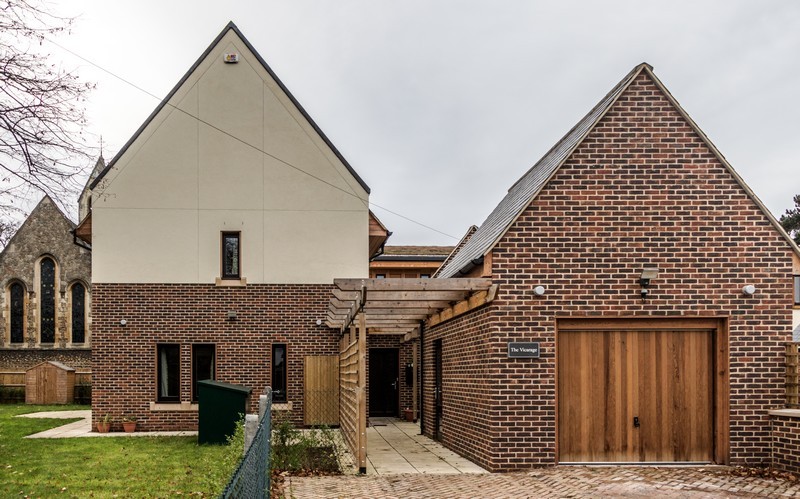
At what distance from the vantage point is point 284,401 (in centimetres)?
1933

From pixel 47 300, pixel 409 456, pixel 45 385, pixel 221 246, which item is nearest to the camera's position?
pixel 409 456

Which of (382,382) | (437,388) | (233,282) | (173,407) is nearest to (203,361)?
(173,407)

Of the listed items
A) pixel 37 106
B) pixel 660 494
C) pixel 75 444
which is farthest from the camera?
pixel 75 444

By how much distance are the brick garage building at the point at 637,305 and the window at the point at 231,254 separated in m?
9.36

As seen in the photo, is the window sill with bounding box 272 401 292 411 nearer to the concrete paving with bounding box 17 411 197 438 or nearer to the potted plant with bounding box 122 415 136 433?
the concrete paving with bounding box 17 411 197 438

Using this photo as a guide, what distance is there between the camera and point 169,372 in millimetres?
19156

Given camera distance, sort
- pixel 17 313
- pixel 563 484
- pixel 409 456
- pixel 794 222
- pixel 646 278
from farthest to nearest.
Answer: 1. pixel 794 222
2. pixel 17 313
3. pixel 409 456
4. pixel 646 278
5. pixel 563 484

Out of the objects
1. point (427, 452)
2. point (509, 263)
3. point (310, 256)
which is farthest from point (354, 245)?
point (509, 263)

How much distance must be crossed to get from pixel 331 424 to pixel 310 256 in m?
4.35

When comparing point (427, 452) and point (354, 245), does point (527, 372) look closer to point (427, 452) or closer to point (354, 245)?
point (427, 452)

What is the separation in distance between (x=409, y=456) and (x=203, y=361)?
7938 millimetres

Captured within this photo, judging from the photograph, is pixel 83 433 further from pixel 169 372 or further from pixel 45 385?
pixel 45 385

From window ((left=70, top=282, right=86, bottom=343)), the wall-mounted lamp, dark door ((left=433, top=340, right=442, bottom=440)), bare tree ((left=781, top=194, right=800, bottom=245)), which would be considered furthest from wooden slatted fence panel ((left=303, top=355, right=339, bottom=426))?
bare tree ((left=781, top=194, right=800, bottom=245))

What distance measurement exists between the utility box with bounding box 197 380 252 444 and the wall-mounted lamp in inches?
314
